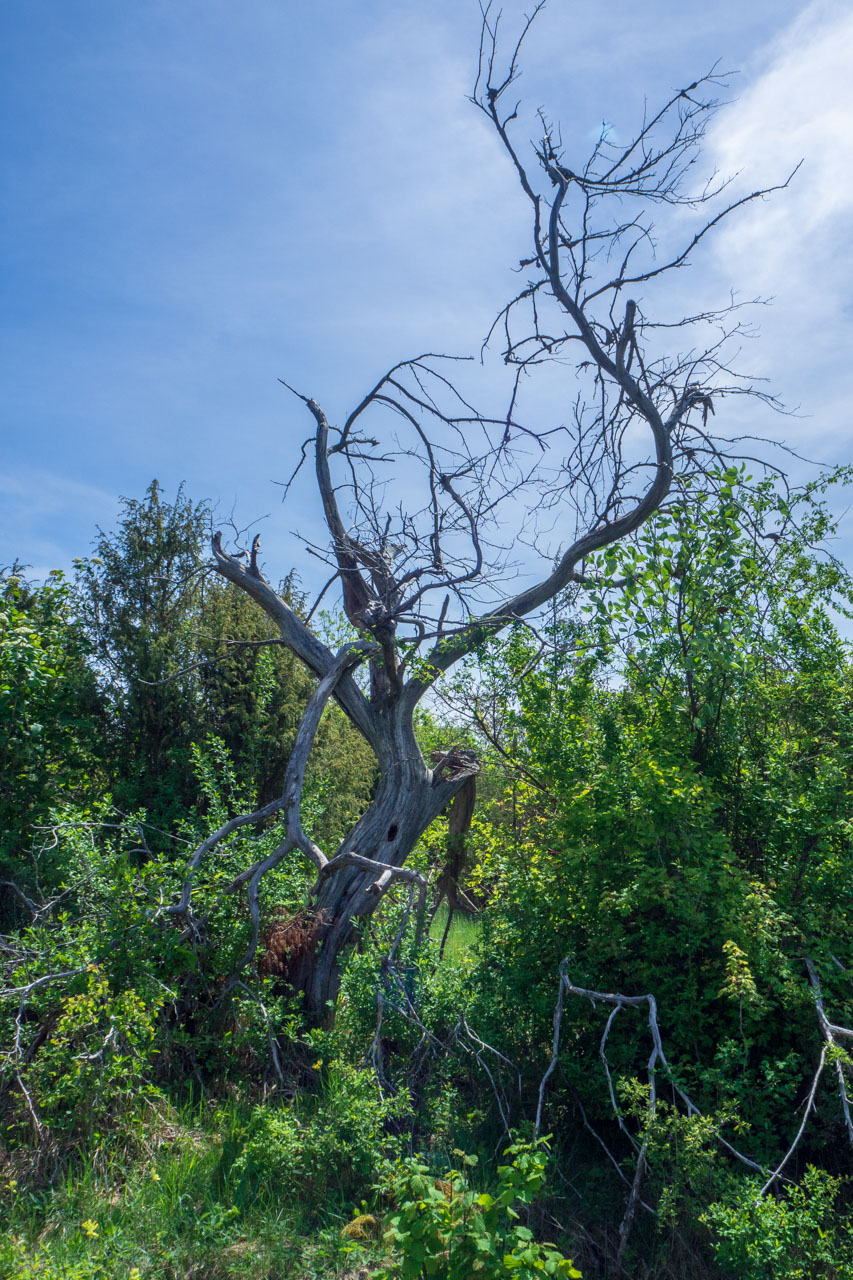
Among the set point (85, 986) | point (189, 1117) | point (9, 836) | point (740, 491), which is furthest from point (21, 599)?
point (740, 491)

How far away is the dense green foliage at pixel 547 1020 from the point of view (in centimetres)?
366

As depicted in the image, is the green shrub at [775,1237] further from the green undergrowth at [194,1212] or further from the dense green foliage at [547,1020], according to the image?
the green undergrowth at [194,1212]

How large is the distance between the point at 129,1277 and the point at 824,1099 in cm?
337

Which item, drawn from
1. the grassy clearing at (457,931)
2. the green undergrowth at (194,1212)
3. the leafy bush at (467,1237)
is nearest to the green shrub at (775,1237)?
the leafy bush at (467,1237)

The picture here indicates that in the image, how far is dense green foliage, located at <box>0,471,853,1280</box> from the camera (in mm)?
3662

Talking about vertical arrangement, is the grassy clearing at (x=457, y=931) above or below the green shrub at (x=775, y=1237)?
below

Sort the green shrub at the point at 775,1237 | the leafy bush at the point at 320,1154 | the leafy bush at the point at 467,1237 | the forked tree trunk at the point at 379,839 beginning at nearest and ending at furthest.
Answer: the leafy bush at the point at 467,1237
the green shrub at the point at 775,1237
the leafy bush at the point at 320,1154
the forked tree trunk at the point at 379,839

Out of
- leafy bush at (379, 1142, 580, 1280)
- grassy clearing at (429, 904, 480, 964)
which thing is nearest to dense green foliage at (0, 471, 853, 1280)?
leafy bush at (379, 1142, 580, 1280)

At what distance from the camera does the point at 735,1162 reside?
4418 mm

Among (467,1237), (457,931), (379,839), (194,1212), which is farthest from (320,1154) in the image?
(457,931)

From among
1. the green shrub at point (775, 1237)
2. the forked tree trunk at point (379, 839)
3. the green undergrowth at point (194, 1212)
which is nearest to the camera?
the green shrub at point (775, 1237)

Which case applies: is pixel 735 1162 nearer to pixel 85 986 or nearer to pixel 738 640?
pixel 738 640

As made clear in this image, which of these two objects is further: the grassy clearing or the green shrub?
the grassy clearing

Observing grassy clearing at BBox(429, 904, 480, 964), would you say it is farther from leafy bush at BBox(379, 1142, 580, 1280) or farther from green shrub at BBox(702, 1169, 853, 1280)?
leafy bush at BBox(379, 1142, 580, 1280)
